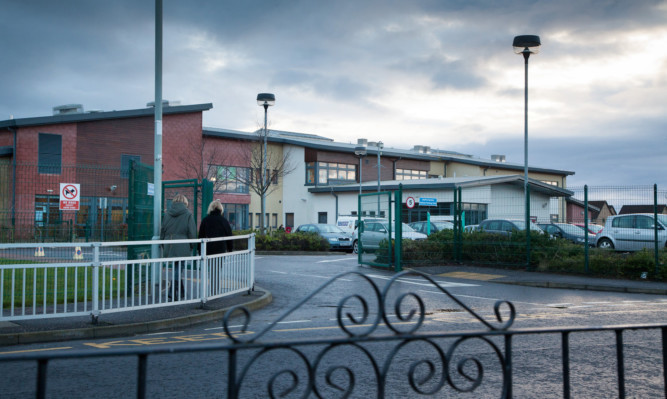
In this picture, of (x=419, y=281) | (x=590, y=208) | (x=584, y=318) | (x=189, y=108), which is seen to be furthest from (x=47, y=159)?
(x=584, y=318)

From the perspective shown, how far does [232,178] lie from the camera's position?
46250 millimetres

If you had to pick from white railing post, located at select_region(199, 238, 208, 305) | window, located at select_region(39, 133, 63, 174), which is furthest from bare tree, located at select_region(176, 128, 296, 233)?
white railing post, located at select_region(199, 238, 208, 305)

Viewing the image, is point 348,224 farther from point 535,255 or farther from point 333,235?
point 535,255

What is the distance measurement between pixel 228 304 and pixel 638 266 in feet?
37.1

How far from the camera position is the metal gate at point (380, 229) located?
18.0 m

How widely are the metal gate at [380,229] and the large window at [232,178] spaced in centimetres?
2448

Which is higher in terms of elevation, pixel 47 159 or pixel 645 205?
pixel 47 159

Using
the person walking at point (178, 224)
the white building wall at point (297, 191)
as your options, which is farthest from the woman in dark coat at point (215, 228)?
the white building wall at point (297, 191)

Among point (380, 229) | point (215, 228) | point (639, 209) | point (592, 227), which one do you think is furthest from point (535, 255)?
point (215, 228)

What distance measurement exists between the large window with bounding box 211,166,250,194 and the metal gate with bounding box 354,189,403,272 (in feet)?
80.3

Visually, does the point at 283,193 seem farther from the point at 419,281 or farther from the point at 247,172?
the point at 419,281

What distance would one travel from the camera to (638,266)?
16.2 m

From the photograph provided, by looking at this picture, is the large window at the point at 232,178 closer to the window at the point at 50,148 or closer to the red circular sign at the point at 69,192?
the window at the point at 50,148

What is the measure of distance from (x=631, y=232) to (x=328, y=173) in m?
34.6
